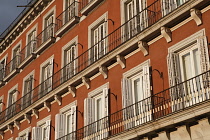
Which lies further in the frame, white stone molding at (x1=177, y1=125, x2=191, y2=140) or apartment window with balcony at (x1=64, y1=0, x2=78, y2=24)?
apartment window with balcony at (x1=64, y1=0, x2=78, y2=24)

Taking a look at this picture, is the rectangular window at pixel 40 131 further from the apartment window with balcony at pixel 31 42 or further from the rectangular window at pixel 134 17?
the rectangular window at pixel 134 17

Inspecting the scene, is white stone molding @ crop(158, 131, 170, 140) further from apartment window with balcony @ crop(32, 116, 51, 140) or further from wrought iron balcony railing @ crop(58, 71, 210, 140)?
apartment window with balcony @ crop(32, 116, 51, 140)

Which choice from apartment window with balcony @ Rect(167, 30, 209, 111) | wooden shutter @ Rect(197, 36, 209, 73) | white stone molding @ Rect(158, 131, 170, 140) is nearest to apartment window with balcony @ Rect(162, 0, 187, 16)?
apartment window with balcony @ Rect(167, 30, 209, 111)

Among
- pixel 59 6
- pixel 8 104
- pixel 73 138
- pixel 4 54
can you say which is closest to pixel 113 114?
pixel 73 138

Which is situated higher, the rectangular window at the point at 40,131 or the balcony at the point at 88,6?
the balcony at the point at 88,6

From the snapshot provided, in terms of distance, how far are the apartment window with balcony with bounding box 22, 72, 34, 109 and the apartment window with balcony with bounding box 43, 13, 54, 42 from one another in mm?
2941

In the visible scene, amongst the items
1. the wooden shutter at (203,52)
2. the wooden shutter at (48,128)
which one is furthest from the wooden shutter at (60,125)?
the wooden shutter at (203,52)

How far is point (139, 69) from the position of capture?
1752cm

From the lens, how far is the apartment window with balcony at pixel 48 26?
86.2 ft

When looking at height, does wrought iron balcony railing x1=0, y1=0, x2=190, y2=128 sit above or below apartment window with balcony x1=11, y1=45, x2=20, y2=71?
below

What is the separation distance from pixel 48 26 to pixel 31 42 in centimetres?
289

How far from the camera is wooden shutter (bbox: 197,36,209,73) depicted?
1432cm

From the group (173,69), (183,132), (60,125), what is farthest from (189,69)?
(60,125)

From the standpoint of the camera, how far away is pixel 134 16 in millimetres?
18422
